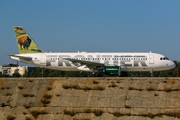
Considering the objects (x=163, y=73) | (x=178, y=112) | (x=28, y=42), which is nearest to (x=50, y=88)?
(x=178, y=112)

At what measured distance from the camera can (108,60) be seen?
38.7m

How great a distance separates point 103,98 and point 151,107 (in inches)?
185

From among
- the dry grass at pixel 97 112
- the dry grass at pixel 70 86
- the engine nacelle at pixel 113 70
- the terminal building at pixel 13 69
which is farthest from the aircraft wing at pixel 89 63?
the terminal building at pixel 13 69

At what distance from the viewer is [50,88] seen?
2647 cm

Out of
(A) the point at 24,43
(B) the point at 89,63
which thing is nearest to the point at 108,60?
(B) the point at 89,63

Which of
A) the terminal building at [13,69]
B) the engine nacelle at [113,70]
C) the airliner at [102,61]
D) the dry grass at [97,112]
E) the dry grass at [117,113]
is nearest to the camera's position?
the dry grass at [117,113]

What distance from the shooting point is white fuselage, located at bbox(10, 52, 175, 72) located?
3806cm

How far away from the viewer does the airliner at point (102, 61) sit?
124 ft

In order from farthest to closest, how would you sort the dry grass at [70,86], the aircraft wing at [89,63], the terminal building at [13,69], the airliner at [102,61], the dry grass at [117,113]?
the terminal building at [13,69], the airliner at [102,61], the aircraft wing at [89,63], the dry grass at [70,86], the dry grass at [117,113]

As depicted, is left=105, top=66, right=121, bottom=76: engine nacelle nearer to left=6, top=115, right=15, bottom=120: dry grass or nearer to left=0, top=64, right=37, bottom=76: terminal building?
left=6, top=115, right=15, bottom=120: dry grass

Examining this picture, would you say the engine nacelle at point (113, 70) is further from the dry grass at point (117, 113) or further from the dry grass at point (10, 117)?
the dry grass at point (10, 117)

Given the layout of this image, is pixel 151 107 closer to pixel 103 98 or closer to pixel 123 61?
pixel 103 98

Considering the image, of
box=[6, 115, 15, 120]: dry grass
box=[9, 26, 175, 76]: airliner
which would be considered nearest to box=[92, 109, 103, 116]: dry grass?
box=[6, 115, 15, 120]: dry grass

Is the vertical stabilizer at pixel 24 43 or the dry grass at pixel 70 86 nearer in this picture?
the dry grass at pixel 70 86
